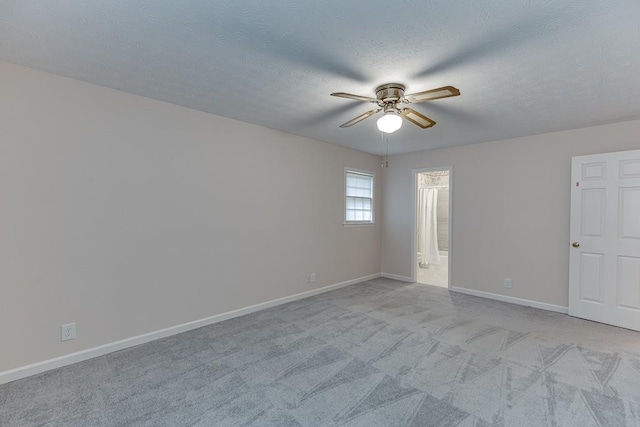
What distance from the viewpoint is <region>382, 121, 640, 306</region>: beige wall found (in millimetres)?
3918

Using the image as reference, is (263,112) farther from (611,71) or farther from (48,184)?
(611,71)

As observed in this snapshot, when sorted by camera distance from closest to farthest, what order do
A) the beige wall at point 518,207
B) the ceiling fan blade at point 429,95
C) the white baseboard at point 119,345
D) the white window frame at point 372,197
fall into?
the ceiling fan blade at point 429,95
the white baseboard at point 119,345
the beige wall at point 518,207
the white window frame at point 372,197

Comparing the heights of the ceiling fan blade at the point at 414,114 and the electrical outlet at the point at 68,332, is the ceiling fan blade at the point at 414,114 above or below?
above

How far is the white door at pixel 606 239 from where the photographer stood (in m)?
3.39

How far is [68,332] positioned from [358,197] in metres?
4.28

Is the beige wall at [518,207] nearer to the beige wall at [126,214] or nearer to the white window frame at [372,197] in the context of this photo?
the white window frame at [372,197]

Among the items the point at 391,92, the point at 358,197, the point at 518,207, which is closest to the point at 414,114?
the point at 391,92

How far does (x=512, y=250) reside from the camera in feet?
14.3

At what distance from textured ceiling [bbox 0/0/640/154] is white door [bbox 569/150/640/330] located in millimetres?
696

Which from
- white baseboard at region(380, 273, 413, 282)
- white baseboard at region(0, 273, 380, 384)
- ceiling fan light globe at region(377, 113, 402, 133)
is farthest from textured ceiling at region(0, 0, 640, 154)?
white baseboard at region(380, 273, 413, 282)

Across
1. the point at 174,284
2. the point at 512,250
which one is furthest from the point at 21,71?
the point at 512,250

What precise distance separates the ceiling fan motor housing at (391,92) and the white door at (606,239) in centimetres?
282

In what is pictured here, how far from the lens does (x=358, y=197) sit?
5480 mm

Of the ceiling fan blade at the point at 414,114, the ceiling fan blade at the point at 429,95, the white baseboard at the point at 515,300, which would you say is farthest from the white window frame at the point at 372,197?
the ceiling fan blade at the point at 429,95
